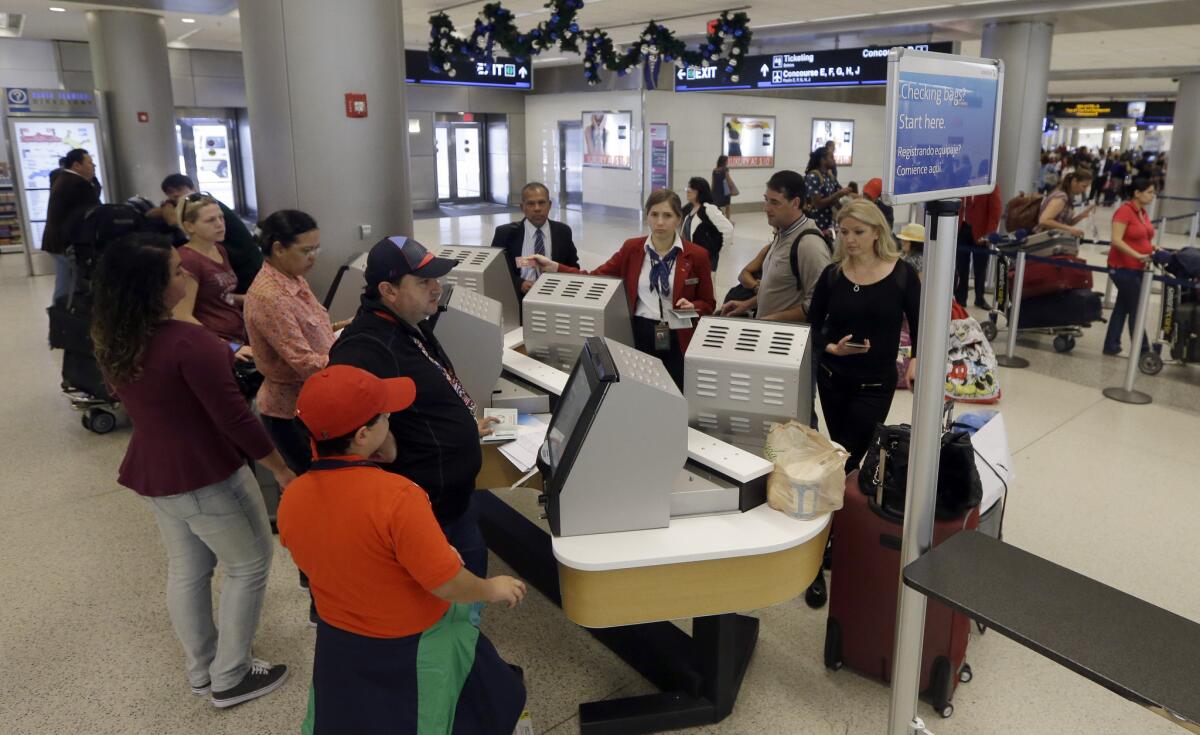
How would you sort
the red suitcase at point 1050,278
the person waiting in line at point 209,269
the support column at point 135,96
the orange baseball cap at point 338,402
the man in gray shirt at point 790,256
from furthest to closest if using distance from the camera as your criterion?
the support column at point 135,96 < the red suitcase at point 1050,278 < the person waiting in line at point 209,269 < the man in gray shirt at point 790,256 < the orange baseball cap at point 338,402

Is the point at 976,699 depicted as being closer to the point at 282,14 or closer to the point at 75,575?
the point at 75,575

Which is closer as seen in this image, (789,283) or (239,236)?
(789,283)

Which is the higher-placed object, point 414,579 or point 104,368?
point 104,368

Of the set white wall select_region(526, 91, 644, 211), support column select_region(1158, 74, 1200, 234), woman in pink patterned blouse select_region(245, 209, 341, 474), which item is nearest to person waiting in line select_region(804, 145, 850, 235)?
woman in pink patterned blouse select_region(245, 209, 341, 474)

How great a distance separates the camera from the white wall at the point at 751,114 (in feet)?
55.3

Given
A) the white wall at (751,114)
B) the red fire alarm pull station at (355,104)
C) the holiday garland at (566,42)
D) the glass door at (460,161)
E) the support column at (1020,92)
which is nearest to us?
the red fire alarm pull station at (355,104)

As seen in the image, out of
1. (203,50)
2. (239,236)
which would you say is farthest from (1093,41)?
(203,50)

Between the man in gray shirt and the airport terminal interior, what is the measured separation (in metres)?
0.04

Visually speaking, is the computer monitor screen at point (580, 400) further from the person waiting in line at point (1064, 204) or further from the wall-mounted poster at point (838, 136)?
the wall-mounted poster at point (838, 136)

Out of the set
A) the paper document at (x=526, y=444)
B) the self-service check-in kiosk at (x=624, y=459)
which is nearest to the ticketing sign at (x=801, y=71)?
the paper document at (x=526, y=444)

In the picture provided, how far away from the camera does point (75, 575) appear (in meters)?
3.53

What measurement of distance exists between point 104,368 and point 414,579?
3.70 ft

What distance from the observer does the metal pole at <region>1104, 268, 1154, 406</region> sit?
18.7 feet

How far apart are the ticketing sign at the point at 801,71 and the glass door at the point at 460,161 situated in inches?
368
